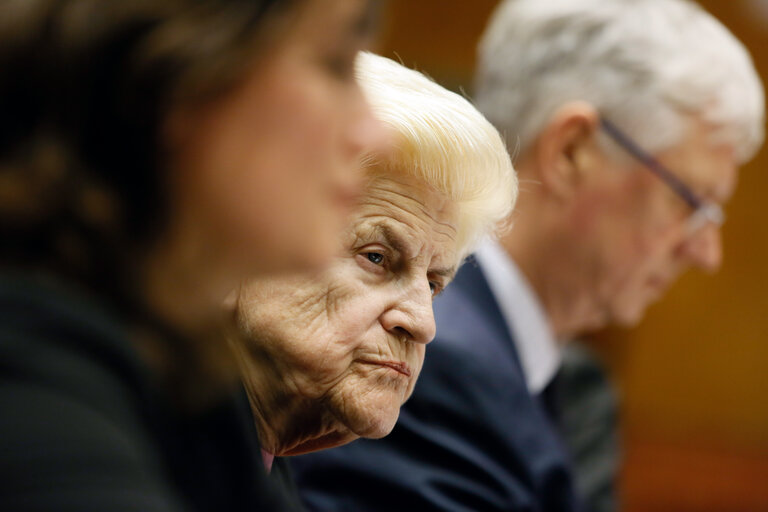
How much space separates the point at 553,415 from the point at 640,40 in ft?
2.97

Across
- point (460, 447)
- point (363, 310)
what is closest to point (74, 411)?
point (363, 310)

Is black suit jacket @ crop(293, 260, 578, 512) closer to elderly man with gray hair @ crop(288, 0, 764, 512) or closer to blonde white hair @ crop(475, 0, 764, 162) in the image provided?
elderly man with gray hair @ crop(288, 0, 764, 512)

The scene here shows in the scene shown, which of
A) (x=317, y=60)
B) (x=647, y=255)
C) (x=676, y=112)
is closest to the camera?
(x=317, y=60)

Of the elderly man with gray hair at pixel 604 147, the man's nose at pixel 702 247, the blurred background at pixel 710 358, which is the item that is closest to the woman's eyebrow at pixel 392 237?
the elderly man with gray hair at pixel 604 147

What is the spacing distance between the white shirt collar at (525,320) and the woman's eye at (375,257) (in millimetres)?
1026

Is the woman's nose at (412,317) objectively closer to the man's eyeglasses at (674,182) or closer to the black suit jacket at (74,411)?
the black suit jacket at (74,411)

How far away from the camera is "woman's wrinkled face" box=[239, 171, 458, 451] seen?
43.3 inches

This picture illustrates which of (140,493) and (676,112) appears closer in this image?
(140,493)

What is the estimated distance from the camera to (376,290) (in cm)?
111

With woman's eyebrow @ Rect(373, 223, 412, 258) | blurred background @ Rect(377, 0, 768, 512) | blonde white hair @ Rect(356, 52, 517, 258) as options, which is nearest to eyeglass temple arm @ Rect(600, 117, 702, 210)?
blonde white hair @ Rect(356, 52, 517, 258)

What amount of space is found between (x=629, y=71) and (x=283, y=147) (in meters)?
1.76

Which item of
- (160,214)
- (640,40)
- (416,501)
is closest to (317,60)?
Result: (160,214)

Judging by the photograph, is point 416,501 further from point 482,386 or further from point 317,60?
point 317,60

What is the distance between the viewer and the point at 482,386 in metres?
1.69
